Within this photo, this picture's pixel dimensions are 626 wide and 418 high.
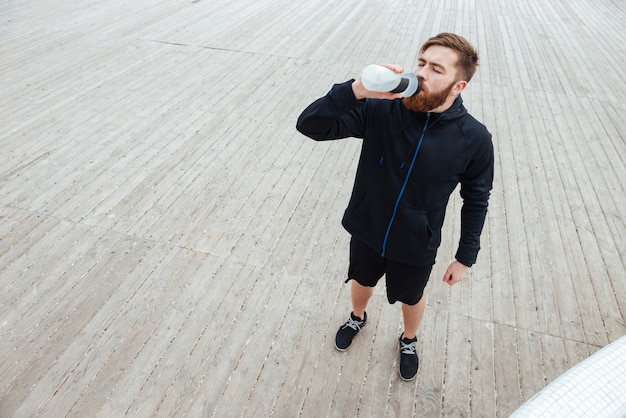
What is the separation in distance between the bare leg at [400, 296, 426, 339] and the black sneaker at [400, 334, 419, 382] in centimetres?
4

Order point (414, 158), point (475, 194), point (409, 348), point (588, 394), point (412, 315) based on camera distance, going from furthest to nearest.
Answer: point (409, 348) < point (412, 315) < point (475, 194) < point (414, 158) < point (588, 394)

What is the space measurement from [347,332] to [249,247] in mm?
856

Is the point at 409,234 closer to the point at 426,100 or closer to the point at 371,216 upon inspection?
the point at 371,216

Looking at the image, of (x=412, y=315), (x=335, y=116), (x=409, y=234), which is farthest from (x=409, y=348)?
(x=335, y=116)

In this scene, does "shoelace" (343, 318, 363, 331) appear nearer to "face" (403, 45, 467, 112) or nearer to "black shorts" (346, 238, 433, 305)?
"black shorts" (346, 238, 433, 305)

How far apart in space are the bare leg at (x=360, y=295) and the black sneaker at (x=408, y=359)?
0.25m

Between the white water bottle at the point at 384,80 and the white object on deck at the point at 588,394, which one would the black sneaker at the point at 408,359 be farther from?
the white water bottle at the point at 384,80

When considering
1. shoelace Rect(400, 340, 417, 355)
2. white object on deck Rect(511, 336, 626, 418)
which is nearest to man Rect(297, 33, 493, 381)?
shoelace Rect(400, 340, 417, 355)

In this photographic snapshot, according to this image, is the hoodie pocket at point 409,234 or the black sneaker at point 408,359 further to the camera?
the black sneaker at point 408,359

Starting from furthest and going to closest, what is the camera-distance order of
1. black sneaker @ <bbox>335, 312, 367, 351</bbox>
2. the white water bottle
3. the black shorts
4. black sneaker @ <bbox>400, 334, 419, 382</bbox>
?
black sneaker @ <bbox>335, 312, 367, 351</bbox>
black sneaker @ <bbox>400, 334, 419, 382</bbox>
the black shorts
the white water bottle

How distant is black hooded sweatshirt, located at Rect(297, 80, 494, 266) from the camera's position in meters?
1.37

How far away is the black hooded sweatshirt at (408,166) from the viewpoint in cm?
137

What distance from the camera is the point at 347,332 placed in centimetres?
211

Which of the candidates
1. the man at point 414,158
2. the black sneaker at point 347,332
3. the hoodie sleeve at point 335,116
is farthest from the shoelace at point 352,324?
the hoodie sleeve at point 335,116
